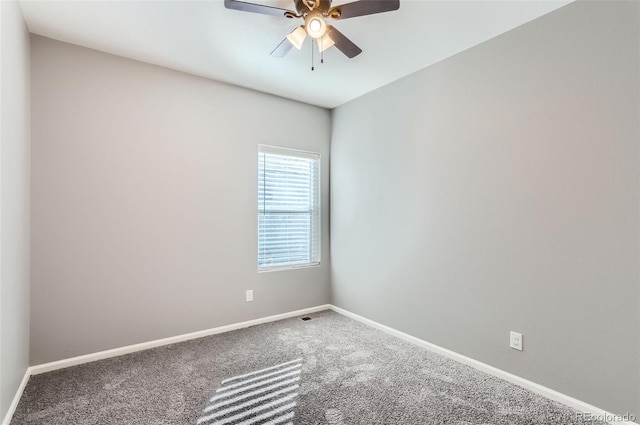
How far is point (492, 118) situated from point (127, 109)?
3062mm

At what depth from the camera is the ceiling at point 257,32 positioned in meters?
2.09

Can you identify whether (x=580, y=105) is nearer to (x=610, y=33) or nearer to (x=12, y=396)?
(x=610, y=33)

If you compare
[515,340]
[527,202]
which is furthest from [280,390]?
[527,202]

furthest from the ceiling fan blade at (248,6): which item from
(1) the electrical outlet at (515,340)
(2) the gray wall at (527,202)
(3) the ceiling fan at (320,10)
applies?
(1) the electrical outlet at (515,340)

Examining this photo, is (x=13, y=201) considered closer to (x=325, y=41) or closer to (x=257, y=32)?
(x=257, y=32)

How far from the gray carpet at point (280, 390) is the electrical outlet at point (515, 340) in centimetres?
27

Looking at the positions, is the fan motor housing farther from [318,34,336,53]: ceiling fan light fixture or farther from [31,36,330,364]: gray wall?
[31,36,330,364]: gray wall

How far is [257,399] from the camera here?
2070mm

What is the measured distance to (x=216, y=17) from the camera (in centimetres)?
219

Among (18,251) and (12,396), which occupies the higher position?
(18,251)

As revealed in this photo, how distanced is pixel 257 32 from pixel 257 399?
2.61 m

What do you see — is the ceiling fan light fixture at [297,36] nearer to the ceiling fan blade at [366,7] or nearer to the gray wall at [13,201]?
the ceiling fan blade at [366,7]

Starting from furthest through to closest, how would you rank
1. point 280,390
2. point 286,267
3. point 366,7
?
1. point 286,267
2. point 280,390
3. point 366,7

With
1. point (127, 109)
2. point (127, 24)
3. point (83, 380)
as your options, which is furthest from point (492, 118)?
point (83, 380)
